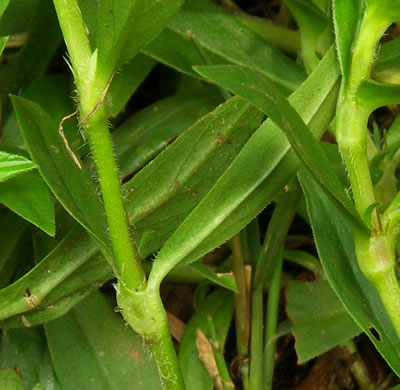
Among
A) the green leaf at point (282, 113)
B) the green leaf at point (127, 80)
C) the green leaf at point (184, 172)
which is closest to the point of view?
the green leaf at point (282, 113)

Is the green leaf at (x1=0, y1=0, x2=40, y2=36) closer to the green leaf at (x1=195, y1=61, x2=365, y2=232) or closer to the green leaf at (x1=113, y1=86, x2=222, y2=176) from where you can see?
the green leaf at (x1=113, y1=86, x2=222, y2=176)

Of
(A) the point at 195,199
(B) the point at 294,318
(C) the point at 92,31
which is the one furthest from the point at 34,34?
(B) the point at 294,318

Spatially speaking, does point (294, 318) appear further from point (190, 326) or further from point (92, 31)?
point (92, 31)

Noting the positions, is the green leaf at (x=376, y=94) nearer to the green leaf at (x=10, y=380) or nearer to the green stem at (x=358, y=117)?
the green stem at (x=358, y=117)

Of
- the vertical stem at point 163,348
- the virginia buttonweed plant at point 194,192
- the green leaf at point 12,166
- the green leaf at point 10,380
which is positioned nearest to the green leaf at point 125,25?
the virginia buttonweed plant at point 194,192

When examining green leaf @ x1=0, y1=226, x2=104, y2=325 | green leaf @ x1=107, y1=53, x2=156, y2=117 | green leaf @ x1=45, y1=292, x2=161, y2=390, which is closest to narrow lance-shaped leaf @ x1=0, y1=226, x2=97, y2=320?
green leaf @ x1=0, y1=226, x2=104, y2=325

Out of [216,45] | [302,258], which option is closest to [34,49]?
[216,45]

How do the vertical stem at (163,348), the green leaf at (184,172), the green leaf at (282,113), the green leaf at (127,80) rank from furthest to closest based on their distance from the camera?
1. the green leaf at (127,80)
2. the green leaf at (184,172)
3. the vertical stem at (163,348)
4. the green leaf at (282,113)
